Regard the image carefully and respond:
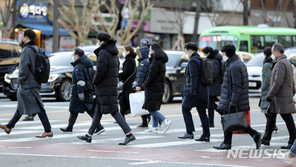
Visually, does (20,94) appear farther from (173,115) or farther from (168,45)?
(168,45)

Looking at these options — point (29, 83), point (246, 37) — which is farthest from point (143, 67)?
point (246, 37)

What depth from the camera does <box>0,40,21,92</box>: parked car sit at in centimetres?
2259

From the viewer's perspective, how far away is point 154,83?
40.7ft

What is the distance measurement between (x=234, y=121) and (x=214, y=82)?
14.7 ft

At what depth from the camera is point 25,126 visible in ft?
43.8

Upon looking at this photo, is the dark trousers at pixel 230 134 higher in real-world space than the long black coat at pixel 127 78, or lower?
lower

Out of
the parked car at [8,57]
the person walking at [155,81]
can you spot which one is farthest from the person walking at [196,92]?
the parked car at [8,57]

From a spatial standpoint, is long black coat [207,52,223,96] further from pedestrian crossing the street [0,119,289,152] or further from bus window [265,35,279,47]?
bus window [265,35,279,47]

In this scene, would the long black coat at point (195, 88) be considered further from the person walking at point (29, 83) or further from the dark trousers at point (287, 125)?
the person walking at point (29, 83)

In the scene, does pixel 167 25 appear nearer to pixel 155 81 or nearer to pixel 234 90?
pixel 155 81

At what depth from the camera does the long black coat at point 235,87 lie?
32.7 feet

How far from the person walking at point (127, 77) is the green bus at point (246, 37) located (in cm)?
2360

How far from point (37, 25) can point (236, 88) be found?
32.8 meters

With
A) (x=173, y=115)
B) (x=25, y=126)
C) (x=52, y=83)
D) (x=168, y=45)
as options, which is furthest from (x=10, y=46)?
→ (x=168, y=45)
